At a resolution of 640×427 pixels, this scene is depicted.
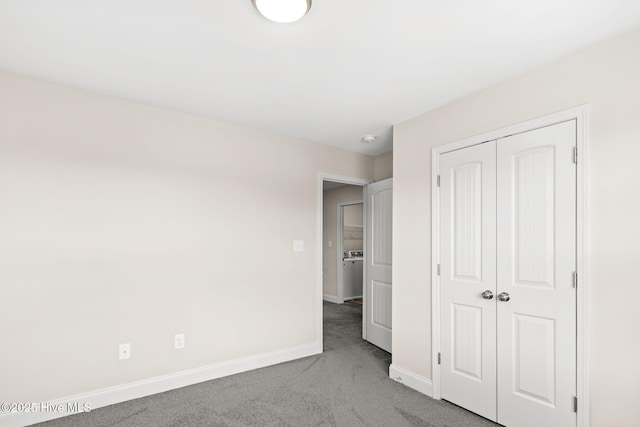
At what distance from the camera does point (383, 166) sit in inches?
172

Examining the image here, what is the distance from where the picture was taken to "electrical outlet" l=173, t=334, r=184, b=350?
292cm

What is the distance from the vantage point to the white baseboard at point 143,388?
232 centimetres

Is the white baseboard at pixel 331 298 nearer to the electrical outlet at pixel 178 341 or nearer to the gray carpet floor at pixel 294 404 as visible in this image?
the gray carpet floor at pixel 294 404

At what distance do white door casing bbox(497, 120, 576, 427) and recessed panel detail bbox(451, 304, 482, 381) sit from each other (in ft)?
0.54

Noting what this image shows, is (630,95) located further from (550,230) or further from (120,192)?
(120,192)

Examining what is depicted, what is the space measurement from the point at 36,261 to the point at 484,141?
3431 mm

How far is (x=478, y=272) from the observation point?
252 cm

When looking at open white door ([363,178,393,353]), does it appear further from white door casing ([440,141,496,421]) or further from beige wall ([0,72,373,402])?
white door casing ([440,141,496,421])

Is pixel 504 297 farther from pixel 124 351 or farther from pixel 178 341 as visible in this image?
pixel 124 351

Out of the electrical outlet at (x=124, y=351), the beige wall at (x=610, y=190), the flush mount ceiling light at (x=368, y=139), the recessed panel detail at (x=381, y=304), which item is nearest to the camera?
the beige wall at (x=610, y=190)

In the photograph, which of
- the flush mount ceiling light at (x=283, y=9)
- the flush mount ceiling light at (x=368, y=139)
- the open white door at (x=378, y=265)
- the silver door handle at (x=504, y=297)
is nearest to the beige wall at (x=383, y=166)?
the open white door at (x=378, y=265)

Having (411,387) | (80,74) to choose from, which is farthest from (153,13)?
(411,387)

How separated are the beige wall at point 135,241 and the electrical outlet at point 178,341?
5 centimetres

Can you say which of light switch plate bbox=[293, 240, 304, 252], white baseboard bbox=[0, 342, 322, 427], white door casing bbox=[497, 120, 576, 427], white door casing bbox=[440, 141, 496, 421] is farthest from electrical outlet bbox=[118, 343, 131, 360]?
white door casing bbox=[497, 120, 576, 427]
